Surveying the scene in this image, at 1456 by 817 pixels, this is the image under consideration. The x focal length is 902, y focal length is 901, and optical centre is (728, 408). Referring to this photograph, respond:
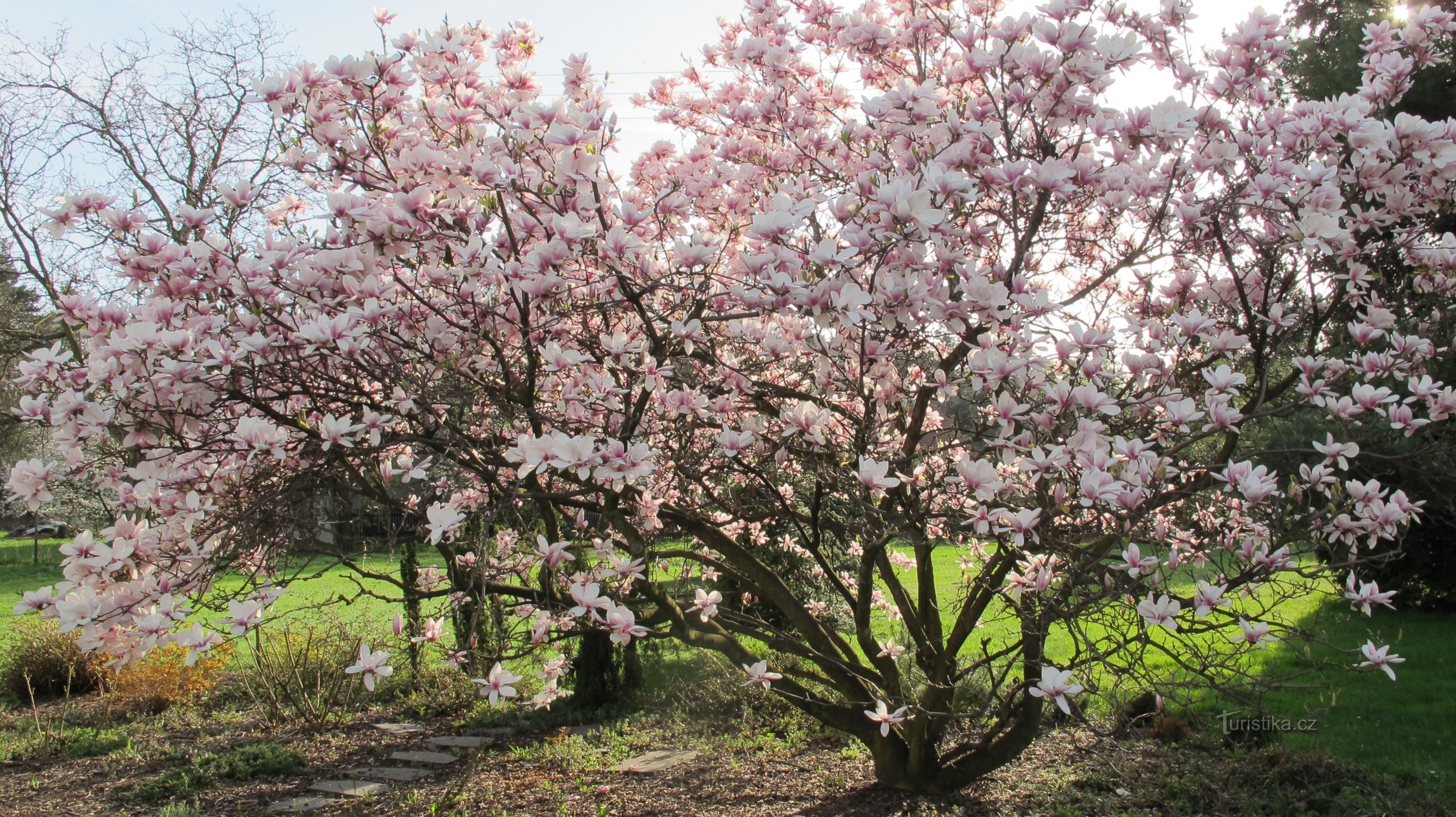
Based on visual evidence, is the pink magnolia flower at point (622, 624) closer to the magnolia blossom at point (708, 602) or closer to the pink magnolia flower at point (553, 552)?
the pink magnolia flower at point (553, 552)

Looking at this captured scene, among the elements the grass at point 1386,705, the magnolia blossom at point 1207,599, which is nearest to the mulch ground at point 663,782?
the grass at point 1386,705

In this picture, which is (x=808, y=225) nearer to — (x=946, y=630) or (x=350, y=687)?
(x=946, y=630)

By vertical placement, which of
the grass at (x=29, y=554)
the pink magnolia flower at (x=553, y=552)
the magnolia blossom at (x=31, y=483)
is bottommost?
the pink magnolia flower at (x=553, y=552)

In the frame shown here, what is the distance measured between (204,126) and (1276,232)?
9486mm

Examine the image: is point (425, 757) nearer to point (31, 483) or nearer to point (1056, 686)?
point (31, 483)

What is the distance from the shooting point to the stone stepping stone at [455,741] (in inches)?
223

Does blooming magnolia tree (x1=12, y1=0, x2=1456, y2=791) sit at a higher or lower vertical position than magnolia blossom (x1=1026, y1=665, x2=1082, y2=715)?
higher

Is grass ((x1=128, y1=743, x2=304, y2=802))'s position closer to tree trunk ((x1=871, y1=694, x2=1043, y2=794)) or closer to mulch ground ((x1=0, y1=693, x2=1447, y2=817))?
mulch ground ((x1=0, y1=693, x2=1447, y2=817))

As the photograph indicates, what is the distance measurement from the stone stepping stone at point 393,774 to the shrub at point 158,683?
1.88 metres

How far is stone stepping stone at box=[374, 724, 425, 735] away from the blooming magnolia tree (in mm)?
2965

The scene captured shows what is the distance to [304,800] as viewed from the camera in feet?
15.6

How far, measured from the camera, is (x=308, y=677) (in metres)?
6.39

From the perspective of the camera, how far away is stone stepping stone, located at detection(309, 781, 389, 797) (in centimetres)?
479

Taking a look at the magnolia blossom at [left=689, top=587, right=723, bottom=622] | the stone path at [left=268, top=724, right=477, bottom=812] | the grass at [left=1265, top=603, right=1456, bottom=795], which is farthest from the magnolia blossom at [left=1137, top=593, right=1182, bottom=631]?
the stone path at [left=268, top=724, right=477, bottom=812]
